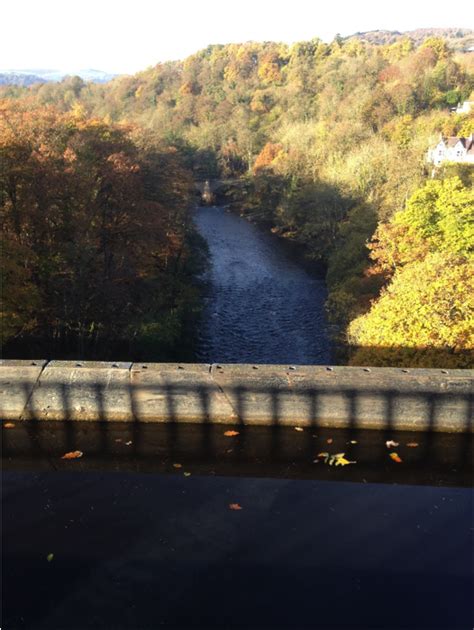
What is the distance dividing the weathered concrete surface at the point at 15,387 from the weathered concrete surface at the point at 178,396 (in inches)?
72.4

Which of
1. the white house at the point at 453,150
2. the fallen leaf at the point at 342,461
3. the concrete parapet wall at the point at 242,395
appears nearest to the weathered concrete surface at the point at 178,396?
the concrete parapet wall at the point at 242,395

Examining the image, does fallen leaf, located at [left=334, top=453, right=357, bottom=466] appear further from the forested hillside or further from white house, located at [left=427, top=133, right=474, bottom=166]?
white house, located at [left=427, top=133, right=474, bottom=166]

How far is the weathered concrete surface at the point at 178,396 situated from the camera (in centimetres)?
959

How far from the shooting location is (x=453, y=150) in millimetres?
54250

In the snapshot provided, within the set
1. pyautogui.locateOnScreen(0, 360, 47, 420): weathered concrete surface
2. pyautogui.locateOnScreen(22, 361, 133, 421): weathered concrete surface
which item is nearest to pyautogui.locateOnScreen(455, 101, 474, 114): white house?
pyautogui.locateOnScreen(22, 361, 133, 421): weathered concrete surface

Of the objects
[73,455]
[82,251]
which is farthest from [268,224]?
[73,455]

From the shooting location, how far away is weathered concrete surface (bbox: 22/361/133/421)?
9648mm

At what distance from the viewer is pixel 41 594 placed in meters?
6.23

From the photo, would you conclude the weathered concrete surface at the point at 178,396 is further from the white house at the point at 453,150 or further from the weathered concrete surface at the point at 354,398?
the white house at the point at 453,150

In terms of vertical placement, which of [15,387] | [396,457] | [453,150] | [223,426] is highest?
[453,150]

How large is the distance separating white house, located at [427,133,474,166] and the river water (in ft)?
60.2

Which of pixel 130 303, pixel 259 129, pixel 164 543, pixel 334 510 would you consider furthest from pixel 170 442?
pixel 259 129

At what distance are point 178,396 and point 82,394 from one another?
5.71ft

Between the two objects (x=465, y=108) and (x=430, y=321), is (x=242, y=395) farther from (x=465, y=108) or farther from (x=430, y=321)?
(x=465, y=108)
